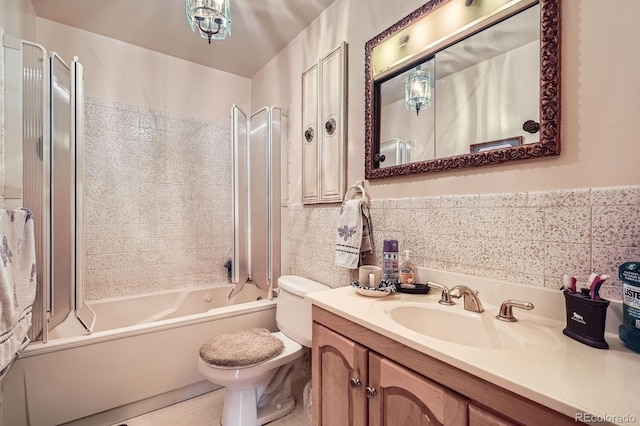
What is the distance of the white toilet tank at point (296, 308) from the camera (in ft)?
5.31

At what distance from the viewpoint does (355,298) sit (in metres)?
1.16

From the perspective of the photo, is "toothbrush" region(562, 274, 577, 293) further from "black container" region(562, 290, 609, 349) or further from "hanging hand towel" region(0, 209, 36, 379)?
"hanging hand towel" region(0, 209, 36, 379)

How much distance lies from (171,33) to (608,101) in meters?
2.55

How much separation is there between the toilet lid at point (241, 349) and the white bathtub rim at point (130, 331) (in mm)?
231

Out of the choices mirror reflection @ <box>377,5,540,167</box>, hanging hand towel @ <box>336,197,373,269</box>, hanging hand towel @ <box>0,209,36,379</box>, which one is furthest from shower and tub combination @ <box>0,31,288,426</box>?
mirror reflection @ <box>377,5,540,167</box>

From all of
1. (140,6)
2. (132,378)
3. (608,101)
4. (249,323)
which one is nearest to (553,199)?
(608,101)

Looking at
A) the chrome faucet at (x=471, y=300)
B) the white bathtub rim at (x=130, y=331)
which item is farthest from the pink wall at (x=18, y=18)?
the chrome faucet at (x=471, y=300)

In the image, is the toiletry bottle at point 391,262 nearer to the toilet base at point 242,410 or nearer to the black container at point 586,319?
the black container at point 586,319

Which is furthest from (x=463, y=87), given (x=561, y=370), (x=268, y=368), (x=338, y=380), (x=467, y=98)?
(x=268, y=368)

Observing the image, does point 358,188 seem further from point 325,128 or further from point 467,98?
point 467,98

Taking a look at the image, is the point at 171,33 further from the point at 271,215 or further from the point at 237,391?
the point at 237,391

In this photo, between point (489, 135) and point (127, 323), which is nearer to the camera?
point (489, 135)

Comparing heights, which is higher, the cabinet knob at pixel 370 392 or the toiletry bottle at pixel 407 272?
the toiletry bottle at pixel 407 272

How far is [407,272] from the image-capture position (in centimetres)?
125
